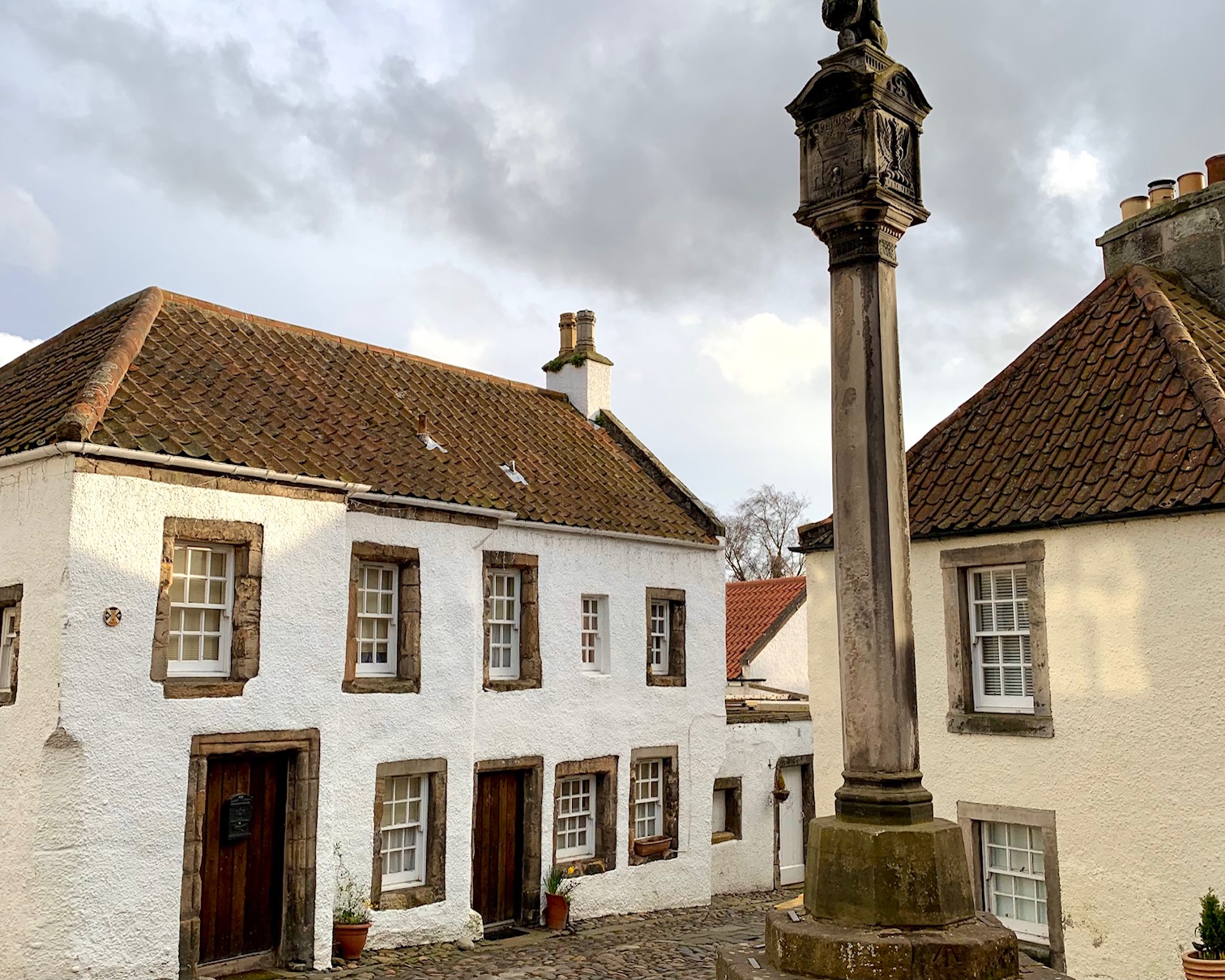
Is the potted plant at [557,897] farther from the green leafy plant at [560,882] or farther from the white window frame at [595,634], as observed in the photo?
the white window frame at [595,634]

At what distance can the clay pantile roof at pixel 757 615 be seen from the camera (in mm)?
25822

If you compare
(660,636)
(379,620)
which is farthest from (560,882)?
(379,620)

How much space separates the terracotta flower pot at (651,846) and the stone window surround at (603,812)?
0.61 m

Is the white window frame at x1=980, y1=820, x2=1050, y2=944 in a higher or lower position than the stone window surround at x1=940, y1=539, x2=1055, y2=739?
lower

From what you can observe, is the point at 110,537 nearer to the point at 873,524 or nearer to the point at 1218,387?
the point at 873,524

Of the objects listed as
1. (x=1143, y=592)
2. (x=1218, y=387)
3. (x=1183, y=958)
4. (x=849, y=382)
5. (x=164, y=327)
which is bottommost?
(x=1183, y=958)

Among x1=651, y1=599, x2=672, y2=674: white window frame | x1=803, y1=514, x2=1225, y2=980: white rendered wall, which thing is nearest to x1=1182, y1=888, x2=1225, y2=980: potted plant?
x1=803, y1=514, x2=1225, y2=980: white rendered wall

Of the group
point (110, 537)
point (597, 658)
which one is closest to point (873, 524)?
point (110, 537)

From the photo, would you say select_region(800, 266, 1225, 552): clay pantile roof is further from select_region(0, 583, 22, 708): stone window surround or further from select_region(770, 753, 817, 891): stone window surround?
select_region(0, 583, 22, 708): stone window surround

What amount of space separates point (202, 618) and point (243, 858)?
2.66 m

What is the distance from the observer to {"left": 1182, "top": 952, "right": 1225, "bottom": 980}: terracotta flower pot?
9055 mm

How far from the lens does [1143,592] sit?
1054 centimetres

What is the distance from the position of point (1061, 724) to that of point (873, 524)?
5384 mm

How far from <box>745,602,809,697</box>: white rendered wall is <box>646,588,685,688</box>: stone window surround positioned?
26.0 feet
